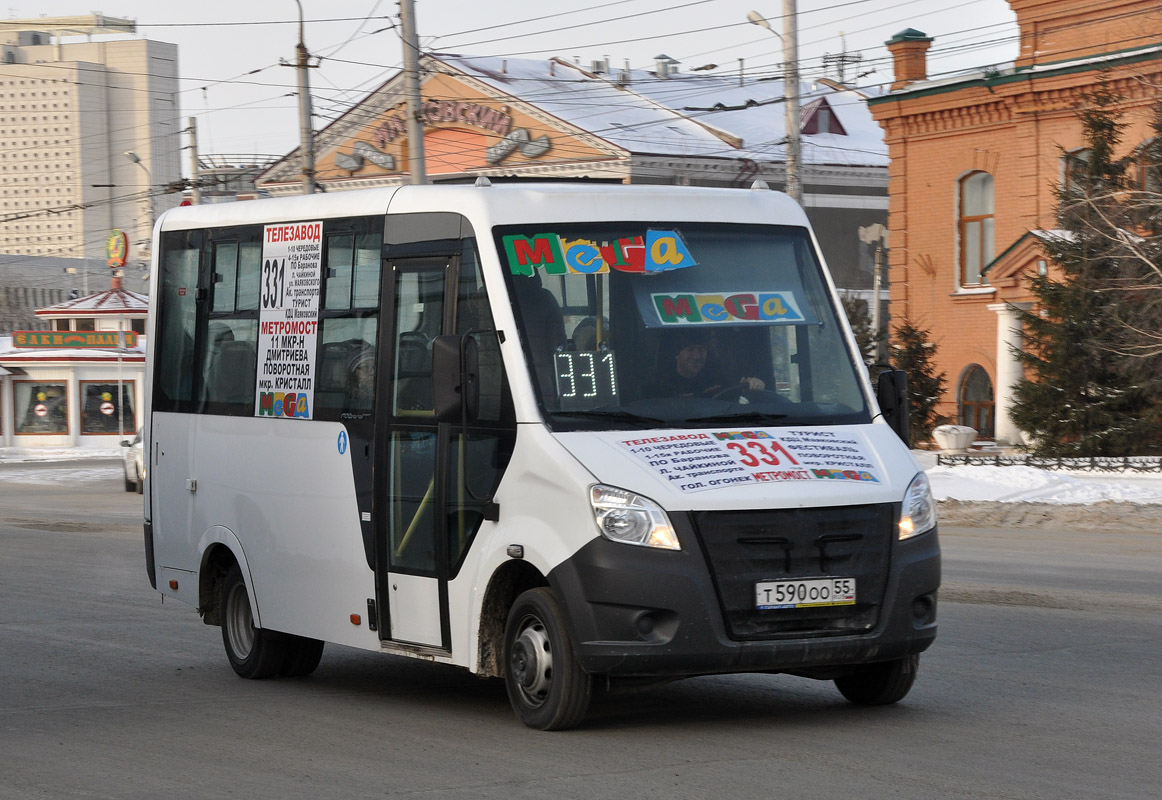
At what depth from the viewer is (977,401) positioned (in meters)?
37.2

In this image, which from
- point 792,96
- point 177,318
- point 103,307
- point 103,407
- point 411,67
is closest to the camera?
point 177,318

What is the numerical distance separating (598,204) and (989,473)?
17279mm

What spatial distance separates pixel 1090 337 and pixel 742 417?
74.4ft

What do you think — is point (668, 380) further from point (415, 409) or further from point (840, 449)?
point (415, 409)

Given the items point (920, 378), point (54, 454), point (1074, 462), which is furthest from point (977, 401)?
point (54, 454)

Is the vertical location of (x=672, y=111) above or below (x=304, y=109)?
above

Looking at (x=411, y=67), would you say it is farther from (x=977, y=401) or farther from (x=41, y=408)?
(x=41, y=408)

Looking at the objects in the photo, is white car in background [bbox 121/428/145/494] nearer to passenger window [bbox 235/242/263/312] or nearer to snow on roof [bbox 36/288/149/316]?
passenger window [bbox 235/242/263/312]

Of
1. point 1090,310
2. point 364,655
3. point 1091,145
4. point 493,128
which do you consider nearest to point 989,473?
point 1090,310

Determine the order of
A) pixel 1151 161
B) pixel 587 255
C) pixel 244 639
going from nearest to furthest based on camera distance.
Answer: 1. pixel 587 255
2. pixel 244 639
3. pixel 1151 161

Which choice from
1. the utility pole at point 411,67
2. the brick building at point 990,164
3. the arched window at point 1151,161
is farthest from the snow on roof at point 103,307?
Answer: the arched window at point 1151,161

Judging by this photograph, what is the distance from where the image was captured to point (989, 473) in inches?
955

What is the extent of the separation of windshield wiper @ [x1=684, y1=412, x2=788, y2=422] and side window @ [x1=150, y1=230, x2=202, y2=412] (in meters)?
3.99

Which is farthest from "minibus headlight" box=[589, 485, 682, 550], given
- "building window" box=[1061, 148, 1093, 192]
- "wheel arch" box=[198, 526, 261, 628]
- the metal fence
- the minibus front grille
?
"building window" box=[1061, 148, 1093, 192]
